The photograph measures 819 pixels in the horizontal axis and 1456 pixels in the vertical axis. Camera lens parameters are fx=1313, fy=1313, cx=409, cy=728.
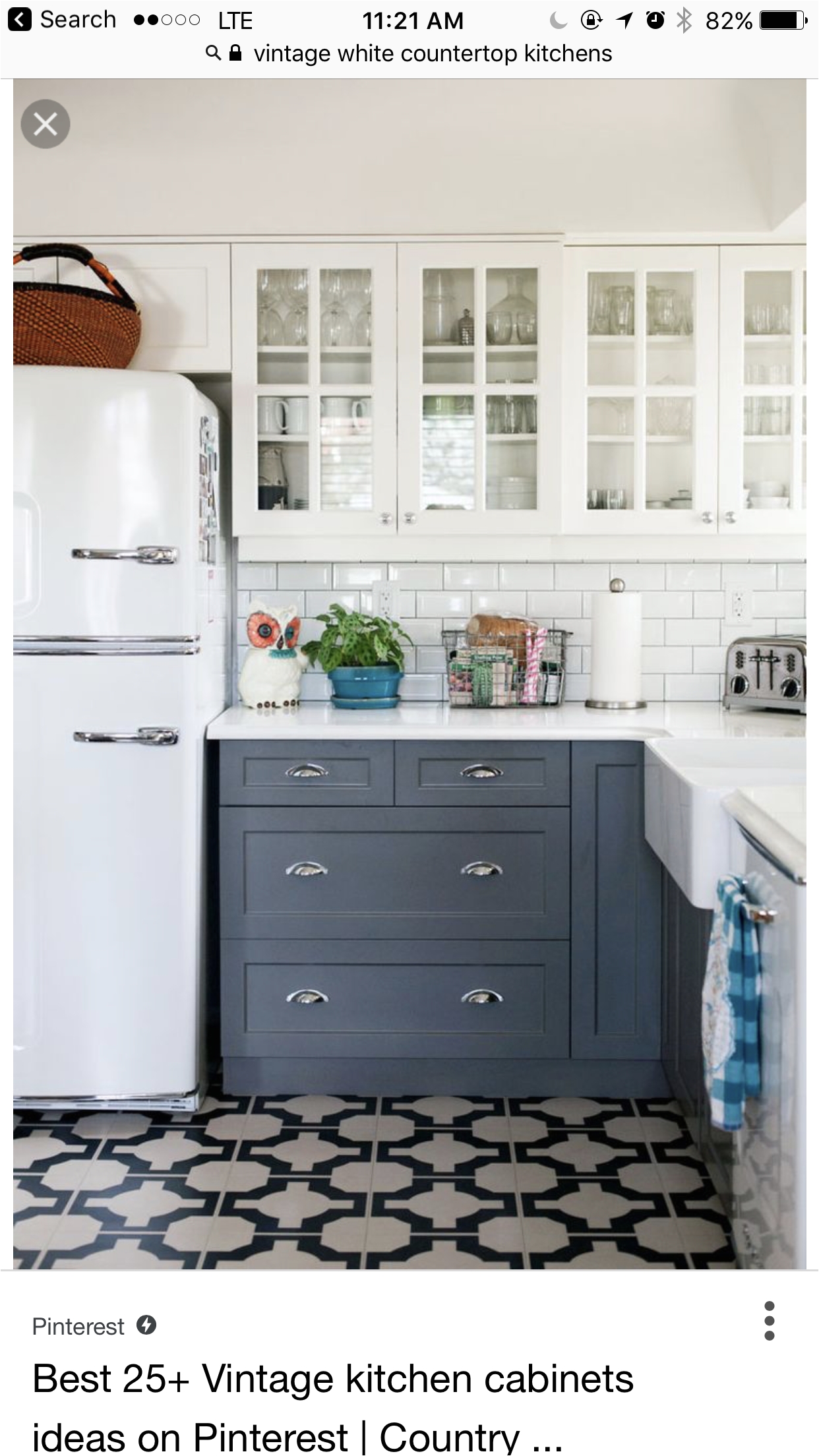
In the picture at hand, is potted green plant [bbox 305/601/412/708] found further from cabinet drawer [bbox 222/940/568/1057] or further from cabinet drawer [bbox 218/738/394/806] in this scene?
cabinet drawer [bbox 222/940/568/1057]

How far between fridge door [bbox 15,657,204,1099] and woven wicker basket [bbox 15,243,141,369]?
71cm

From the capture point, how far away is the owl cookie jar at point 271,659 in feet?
10.7

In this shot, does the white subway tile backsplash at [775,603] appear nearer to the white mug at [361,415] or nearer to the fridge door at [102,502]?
the white mug at [361,415]

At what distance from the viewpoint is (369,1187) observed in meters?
2.58

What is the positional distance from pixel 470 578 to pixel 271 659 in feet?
2.09

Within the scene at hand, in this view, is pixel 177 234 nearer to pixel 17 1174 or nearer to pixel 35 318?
pixel 35 318

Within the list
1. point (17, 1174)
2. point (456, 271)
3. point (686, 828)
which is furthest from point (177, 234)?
point (17, 1174)

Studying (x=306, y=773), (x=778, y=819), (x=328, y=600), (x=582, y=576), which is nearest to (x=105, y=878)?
(x=306, y=773)

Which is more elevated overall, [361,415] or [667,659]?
[361,415]

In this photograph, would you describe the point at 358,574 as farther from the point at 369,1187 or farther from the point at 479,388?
the point at 369,1187

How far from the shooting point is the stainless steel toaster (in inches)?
125

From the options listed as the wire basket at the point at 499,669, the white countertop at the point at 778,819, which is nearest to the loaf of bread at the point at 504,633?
the wire basket at the point at 499,669

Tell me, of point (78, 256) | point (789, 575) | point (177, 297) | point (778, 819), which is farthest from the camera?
point (789, 575)
